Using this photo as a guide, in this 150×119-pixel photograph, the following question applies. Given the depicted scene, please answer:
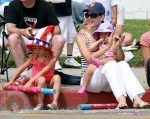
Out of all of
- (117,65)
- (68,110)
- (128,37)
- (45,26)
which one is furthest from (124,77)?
(128,37)

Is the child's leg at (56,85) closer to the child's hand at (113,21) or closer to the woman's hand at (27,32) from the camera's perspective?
the woman's hand at (27,32)

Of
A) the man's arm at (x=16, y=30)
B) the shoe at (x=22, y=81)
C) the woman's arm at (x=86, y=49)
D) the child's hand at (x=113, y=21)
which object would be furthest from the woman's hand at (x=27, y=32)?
the child's hand at (x=113, y=21)

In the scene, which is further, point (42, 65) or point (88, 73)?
point (42, 65)

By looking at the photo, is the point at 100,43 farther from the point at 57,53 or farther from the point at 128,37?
the point at 128,37

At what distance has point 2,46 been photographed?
9125 millimetres

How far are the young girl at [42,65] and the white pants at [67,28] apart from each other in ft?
9.39

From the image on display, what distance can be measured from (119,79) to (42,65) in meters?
1.01

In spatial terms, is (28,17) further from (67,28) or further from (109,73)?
(67,28)

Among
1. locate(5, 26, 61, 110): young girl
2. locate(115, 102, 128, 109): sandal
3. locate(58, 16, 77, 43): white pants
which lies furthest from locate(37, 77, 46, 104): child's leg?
locate(58, 16, 77, 43): white pants

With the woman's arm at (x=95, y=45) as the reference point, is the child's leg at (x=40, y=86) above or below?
below

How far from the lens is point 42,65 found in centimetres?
807

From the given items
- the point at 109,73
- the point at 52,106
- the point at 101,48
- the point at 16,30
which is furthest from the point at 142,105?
the point at 16,30

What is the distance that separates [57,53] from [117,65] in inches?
35.5

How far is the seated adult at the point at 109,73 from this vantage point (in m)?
7.57
